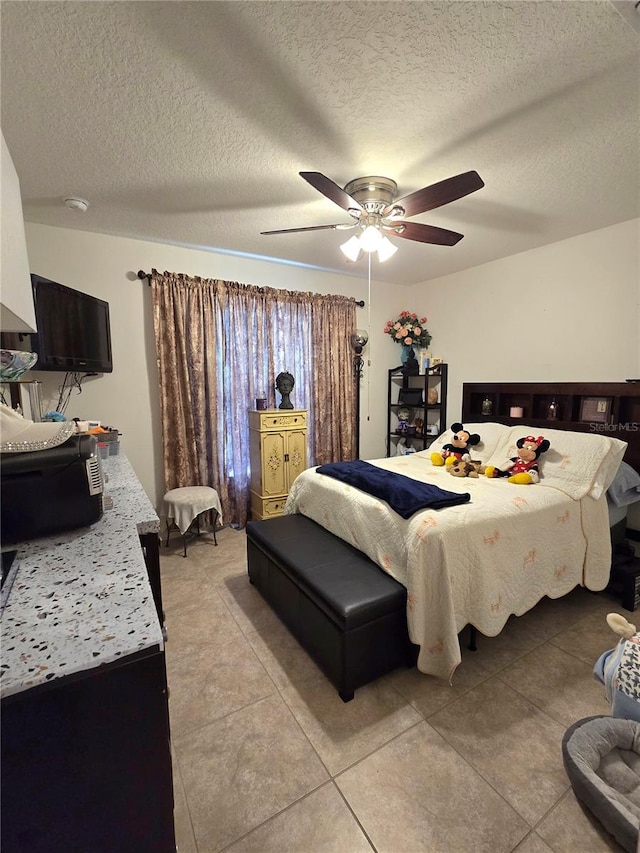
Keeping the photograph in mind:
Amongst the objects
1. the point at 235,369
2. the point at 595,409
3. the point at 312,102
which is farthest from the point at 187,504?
the point at 595,409

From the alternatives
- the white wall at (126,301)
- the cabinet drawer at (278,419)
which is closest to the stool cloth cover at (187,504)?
the white wall at (126,301)

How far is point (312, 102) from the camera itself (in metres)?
1.49

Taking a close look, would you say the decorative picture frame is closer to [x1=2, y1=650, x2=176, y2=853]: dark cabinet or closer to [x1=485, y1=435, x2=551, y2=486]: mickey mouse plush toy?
[x1=485, y1=435, x2=551, y2=486]: mickey mouse plush toy

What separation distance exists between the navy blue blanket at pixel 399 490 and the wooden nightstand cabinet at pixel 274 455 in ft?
3.43

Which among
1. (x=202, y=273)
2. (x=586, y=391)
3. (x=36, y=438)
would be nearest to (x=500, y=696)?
(x=36, y=438)

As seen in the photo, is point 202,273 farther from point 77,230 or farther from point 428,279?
point 428,279

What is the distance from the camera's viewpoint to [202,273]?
3.33 m

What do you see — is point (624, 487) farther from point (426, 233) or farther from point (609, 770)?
point (426, 233)

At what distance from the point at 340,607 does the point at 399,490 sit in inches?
28.5

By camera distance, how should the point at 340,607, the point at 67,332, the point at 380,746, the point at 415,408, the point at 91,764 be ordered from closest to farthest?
1. the point at 91,764
2. the point at 380,746
3. the point at 340,607
4. the point at 67,332
5. the point at 415,408

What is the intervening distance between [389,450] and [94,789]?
4.23 metres

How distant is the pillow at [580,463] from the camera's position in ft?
7.41

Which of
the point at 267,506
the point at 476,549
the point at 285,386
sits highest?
the point at 285,386

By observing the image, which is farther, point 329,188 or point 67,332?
point 67,332
